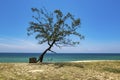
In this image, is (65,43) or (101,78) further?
(65,43)

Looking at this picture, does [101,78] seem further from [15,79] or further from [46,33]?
[46,33]

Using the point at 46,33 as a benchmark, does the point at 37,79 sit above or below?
below

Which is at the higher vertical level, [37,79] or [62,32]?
[62,32]

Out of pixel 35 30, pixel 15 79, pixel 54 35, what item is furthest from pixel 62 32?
pixel 15 79

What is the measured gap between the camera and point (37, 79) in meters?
18.9

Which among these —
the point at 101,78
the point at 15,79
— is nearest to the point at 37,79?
the point at 15,79

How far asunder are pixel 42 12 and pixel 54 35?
15.0 feet

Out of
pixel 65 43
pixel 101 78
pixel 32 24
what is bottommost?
pixel 101 78

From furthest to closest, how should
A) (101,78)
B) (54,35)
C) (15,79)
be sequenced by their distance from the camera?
(54,35) → (101,78) → (15,79)

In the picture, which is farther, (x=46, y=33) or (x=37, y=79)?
(x=46, y=33)

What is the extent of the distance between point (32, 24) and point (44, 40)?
11.0 ft

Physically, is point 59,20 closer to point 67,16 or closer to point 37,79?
point 67,16

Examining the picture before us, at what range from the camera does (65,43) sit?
39.7 m

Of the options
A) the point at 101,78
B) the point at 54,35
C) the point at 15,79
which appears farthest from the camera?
the point at 54,35
